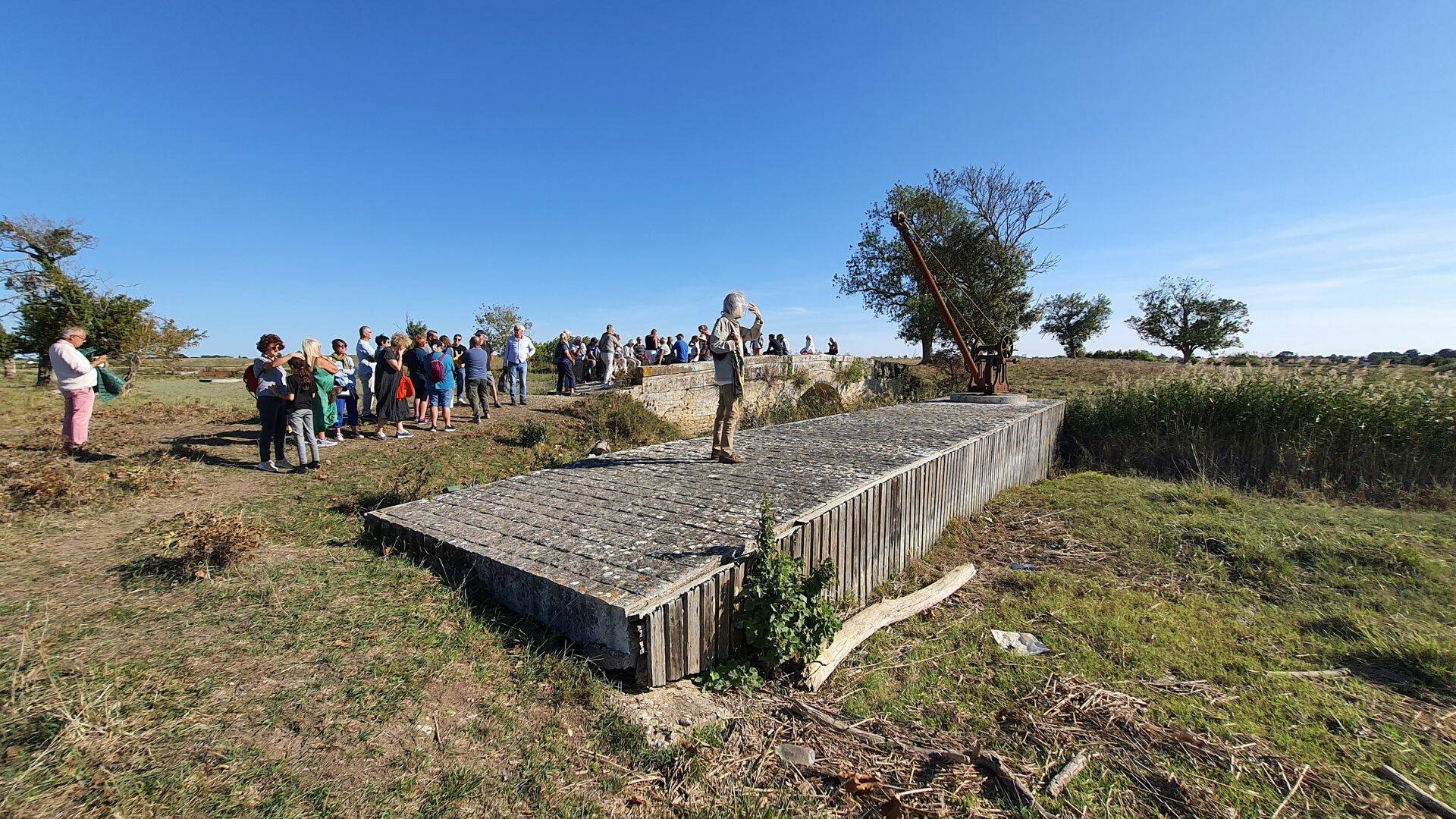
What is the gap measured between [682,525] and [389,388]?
274 inches

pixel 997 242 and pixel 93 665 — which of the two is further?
pixel 997 242

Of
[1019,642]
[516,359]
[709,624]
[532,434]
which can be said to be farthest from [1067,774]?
[516,359]

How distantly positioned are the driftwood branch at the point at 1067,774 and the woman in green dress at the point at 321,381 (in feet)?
27.1

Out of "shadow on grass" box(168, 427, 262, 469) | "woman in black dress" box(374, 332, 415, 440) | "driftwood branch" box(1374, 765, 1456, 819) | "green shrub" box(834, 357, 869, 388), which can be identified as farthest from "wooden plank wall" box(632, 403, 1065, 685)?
"green shrub" box(834, 357, 869, 388)

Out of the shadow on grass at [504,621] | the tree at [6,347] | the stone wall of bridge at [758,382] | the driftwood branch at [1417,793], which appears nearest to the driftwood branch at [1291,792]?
the driftwood branch at [1417,793]

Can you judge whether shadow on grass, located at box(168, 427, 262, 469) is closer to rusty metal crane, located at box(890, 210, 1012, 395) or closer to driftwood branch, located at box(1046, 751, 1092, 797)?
driftwood branch, located at box(1046, 751, 1092, 797)

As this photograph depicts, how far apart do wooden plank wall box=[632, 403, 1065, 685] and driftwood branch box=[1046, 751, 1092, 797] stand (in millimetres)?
1776

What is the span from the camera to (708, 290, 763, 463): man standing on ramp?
5852 mm

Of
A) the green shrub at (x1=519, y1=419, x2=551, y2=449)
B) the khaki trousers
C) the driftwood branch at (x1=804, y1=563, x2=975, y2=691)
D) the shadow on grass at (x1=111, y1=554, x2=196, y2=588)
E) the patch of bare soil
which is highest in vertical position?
the khaki trousers

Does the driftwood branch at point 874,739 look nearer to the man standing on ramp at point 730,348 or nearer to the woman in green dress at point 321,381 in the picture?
the man standing on ramp at point 730,348

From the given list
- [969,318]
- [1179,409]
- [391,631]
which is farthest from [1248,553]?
[969,318]

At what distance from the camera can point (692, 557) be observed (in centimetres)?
374

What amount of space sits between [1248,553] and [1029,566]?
2.49 meters

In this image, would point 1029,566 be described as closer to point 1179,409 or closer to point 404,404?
point 1179,409
